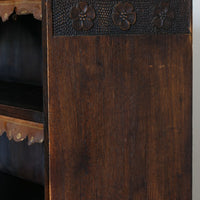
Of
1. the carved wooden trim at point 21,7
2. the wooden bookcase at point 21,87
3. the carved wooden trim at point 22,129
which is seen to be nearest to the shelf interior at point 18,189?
the wooden bookcase at point 21,87

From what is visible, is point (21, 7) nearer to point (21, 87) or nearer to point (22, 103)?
point (22, 103)

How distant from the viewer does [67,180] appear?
1.12 m

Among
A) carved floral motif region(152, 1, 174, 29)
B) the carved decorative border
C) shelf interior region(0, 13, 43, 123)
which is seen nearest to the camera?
the carved decorative border

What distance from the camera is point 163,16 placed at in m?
1.20

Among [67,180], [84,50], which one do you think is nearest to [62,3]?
[84,50]

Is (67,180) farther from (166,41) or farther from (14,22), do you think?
(14,22)

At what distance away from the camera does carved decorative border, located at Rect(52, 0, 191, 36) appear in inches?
42.2

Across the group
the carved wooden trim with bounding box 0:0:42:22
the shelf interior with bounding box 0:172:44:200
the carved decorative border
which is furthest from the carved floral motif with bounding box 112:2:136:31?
the shelf interior with bounding box 0:172:44:200

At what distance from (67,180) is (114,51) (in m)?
0.37

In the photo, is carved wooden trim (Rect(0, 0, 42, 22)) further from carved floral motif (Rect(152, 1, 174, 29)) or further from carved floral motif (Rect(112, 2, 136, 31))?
carved floral motif (Rect(152, 1, 174, 29))

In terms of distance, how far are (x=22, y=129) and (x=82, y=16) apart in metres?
0.37

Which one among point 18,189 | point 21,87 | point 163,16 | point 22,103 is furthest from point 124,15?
point 18,189

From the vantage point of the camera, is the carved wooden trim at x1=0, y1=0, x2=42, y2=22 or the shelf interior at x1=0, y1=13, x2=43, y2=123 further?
the shelf interior at x1=0, y1=13, x2=43, y2=123

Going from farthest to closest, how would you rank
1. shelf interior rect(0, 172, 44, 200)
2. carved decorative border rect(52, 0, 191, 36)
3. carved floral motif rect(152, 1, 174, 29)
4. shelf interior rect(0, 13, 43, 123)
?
shelf interior rect(0, 13, 43, 123) < shelf interior rect(0, 172, 44, 200) < carved floral motif rect(152, 1, 174, 29) < carved decorative border rect(52, 0, 191, 36)
